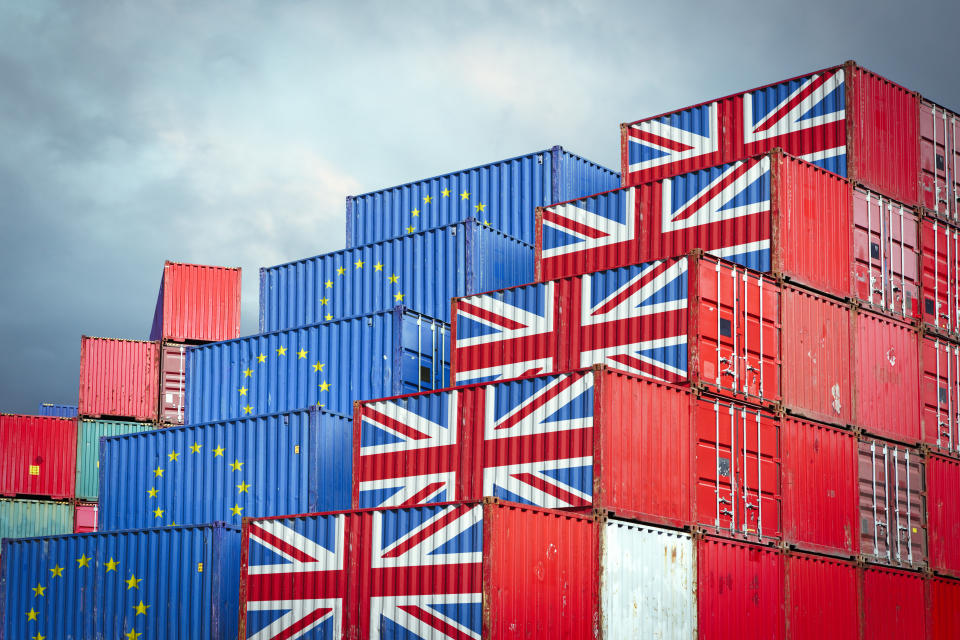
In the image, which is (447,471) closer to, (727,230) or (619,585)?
(619,585)

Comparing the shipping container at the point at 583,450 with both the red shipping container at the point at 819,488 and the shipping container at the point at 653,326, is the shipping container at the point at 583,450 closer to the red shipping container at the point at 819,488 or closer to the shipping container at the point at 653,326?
the red shipping container at the point at 819,488

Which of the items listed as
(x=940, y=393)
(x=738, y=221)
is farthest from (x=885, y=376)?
(x=738, y=221)

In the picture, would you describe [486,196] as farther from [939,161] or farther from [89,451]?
[89,451]

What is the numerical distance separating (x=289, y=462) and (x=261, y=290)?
814 cm

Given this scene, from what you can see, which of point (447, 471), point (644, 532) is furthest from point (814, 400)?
point (447, 471)

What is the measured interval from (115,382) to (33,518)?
193 inches

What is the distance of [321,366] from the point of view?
94.9 ft

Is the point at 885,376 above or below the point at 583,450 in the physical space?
above

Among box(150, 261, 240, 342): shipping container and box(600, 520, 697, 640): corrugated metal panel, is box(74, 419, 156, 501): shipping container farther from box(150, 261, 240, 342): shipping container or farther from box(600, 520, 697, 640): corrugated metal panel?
box(600, 520, 697, 640): corrugated metal panel

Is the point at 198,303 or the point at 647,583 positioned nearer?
the point at 647,583

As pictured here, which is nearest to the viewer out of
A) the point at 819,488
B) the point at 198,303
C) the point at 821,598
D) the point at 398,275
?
the point at 821,598

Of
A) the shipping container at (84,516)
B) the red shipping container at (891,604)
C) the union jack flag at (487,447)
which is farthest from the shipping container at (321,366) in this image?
the shipping container at (84,516)

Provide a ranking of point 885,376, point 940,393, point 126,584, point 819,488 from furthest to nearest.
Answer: point 940,393 < point 885,376 < point 126,584 < point 819,488

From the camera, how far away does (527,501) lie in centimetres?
2184
